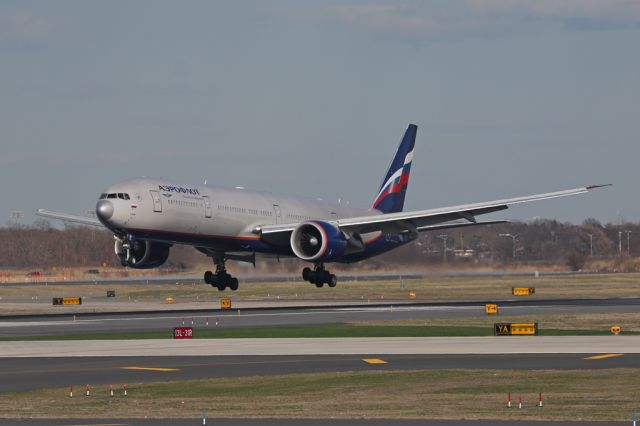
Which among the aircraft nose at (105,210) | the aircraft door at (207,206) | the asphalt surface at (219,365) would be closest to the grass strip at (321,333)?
the asphalt surface at (219,365)

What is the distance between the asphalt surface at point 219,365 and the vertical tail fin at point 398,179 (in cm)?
5184

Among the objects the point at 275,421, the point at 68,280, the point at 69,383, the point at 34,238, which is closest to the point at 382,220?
the point at 69,383

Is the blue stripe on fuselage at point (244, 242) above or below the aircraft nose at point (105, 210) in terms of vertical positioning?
below

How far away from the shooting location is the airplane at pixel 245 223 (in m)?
68.9

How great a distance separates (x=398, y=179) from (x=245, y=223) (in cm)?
2115

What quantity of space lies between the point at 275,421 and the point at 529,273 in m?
106

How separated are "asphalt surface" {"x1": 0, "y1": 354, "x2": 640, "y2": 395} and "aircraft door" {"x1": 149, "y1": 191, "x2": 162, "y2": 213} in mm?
27869

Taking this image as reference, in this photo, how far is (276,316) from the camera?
6600 centimetres

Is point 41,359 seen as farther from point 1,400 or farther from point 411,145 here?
point 411,145

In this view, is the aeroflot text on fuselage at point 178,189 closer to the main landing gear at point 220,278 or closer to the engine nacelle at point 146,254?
the engine nacelle at point 146,254

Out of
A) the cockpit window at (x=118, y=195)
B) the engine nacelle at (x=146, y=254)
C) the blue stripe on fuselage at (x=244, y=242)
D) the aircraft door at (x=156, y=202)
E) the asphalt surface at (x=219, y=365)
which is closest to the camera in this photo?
the asphalt surface at (x=219, y=365)

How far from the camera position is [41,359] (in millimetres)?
41062

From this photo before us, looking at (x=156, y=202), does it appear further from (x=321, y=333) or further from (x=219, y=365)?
(x=219, y=365)

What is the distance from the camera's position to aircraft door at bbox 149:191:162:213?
68688 mm
